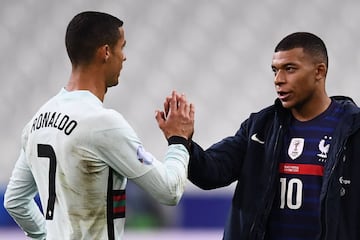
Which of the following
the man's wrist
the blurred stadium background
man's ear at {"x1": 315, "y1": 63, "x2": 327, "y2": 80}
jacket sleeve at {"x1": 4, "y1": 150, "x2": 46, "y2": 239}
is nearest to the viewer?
the man's wrist

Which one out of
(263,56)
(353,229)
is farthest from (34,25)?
(353,229)

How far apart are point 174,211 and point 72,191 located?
2.16m

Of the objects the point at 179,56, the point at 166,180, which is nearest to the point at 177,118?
the point at 166,180

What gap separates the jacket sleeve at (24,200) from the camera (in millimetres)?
2422

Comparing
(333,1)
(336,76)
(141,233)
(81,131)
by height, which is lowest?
(141,233)

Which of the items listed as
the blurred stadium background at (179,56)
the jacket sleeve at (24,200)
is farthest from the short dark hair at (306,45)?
the blurred stadium background at (179,56)

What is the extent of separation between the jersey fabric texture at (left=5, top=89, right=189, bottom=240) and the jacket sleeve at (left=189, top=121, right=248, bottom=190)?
330 millimetres

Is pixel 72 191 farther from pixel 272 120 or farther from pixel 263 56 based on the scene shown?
pixel 263 56

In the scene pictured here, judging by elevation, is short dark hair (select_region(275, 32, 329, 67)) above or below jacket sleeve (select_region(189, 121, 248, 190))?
above

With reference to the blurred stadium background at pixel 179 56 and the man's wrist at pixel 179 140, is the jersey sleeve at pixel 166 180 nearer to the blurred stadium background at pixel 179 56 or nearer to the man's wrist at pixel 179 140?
the man's wrist at pixel 179 140

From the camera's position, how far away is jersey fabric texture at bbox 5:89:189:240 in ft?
7.14

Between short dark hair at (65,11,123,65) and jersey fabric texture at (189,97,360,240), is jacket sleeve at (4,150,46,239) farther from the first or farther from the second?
jersey fabric texture at (189,97,360,240)

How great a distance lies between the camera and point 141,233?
424cm

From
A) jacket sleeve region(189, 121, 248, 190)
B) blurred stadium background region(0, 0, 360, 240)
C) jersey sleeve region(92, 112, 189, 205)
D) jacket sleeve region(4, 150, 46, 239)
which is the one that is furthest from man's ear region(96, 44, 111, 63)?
blurred stadium background region(0, 0, 360, 240)
